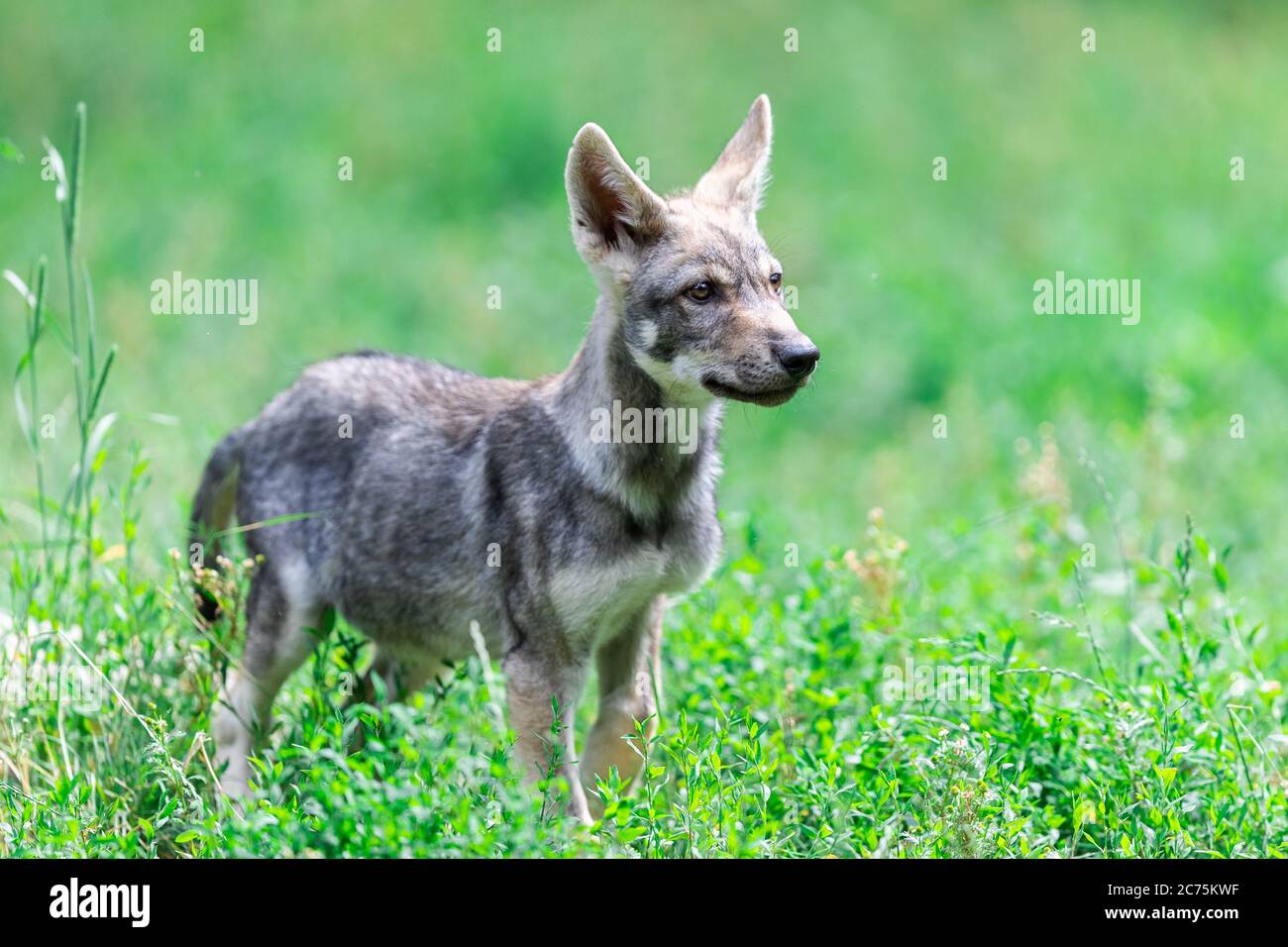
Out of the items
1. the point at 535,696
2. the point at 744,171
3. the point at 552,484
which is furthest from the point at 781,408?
the point at 535,696

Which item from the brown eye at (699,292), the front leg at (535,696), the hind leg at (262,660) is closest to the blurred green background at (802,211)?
the hind leg at (262,660)

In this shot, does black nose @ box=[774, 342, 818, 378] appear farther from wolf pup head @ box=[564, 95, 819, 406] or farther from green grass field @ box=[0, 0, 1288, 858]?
green grass field @ box=[0, 0, 1288, 858]

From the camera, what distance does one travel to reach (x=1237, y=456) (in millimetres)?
9336

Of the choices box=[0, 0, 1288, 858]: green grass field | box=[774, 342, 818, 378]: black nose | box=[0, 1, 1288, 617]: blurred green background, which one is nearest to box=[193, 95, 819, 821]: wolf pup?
box=[774, 342, 818, 378]: black nose

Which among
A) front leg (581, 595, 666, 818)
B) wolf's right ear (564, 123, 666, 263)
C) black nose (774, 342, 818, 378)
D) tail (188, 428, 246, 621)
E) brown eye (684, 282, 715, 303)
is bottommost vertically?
front leg (581, 595, 666, 818)

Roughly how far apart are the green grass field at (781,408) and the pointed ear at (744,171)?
77cm

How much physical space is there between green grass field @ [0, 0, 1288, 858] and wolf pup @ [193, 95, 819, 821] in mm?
245

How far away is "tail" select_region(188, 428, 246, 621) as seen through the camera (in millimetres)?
6086

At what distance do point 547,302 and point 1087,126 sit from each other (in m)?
5.98

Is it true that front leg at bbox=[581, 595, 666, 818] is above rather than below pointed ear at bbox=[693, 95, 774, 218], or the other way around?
below

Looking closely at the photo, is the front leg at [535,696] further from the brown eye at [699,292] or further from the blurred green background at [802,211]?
the blurred green background at [802,211]

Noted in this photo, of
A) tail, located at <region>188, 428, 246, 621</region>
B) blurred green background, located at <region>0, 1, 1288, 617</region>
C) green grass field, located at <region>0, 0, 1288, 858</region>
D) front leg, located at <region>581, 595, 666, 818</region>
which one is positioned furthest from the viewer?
blurred green background, located at <region>0, 1, 1288, 617</region>

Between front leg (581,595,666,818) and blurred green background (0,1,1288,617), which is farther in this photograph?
blurred green background (0,1,1288,617)

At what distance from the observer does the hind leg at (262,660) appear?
5668 mm
